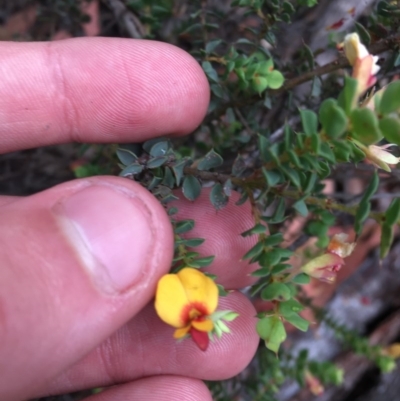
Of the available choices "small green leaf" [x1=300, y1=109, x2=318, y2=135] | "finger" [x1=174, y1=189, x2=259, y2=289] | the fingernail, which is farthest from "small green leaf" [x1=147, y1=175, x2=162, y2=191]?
"small green leaf" [x1=300, y1=109, x2=318, y2=135]

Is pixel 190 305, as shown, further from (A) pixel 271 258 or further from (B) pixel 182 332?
(A) pixel 271 258

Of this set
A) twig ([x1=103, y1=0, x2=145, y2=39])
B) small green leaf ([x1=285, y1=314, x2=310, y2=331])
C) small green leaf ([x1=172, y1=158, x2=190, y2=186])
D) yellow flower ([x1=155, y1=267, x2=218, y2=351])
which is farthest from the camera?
twig ([x1=103, y1=0, x2=145, y2=39])

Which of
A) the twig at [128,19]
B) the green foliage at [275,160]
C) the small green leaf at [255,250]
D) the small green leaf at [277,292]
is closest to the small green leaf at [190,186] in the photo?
the green foliage at [275,160]

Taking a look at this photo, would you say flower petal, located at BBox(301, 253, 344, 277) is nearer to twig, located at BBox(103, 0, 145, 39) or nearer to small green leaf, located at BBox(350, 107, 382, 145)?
small green leaf, located at BBox(350, 107, 382, 145)

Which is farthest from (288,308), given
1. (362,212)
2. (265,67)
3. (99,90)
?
(99,90)

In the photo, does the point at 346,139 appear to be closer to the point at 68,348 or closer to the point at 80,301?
the point at 80,301

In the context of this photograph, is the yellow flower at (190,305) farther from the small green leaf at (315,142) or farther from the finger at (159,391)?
the finger at (159,391)
